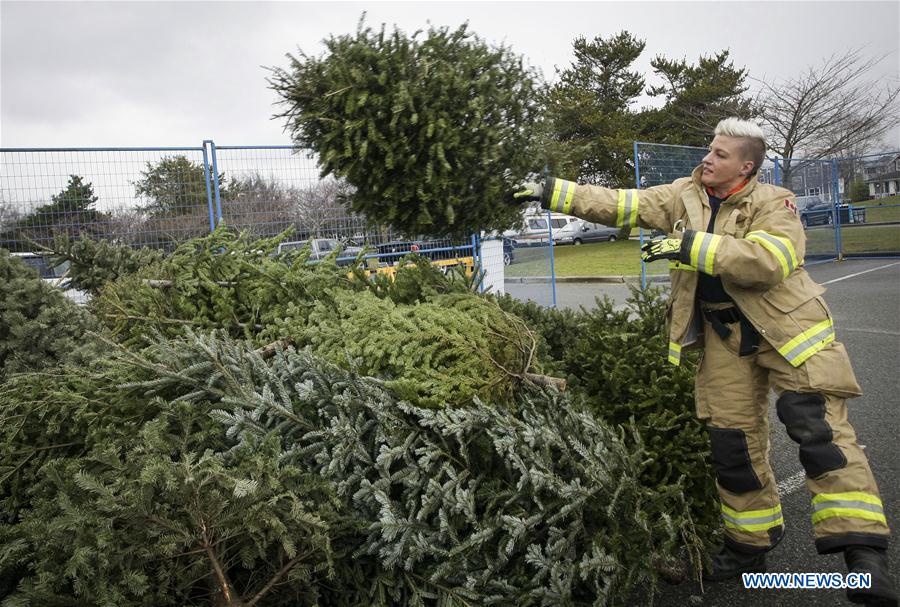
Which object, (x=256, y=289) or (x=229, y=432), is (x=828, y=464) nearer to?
(x=229, y=432)

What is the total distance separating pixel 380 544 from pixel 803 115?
21.2m

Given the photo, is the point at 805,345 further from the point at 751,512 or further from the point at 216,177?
the point at 216,177

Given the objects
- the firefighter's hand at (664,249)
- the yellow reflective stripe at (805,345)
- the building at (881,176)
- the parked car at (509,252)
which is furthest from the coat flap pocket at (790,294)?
the building at (881,176)

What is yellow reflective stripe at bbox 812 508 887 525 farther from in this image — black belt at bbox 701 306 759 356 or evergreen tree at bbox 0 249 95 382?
evergreen tree at bbox 0 249 95 382

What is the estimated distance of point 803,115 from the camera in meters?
19.3

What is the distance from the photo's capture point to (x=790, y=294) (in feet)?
9.66

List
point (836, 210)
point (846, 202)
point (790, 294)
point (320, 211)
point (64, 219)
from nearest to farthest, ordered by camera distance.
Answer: point (790, 294), point (64, 219), point (320, 211), point (836, 210), point (846, 202)

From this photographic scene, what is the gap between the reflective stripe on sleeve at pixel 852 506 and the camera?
2.66 metres

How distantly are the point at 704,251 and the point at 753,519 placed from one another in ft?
4.18

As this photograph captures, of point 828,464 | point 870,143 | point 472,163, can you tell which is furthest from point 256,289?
point 870,143

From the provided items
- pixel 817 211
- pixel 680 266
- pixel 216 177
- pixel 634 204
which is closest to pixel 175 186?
pixel 216 177

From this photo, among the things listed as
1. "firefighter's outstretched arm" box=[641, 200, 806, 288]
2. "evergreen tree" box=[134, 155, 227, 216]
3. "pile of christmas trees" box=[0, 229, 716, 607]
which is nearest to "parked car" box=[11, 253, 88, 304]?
"evergreen tree" box=[134, 155, 227, 216]

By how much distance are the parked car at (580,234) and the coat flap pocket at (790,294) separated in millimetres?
30596

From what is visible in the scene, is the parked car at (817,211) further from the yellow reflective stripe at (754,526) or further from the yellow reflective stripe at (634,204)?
the yellow reflective stripe at (754,526)
